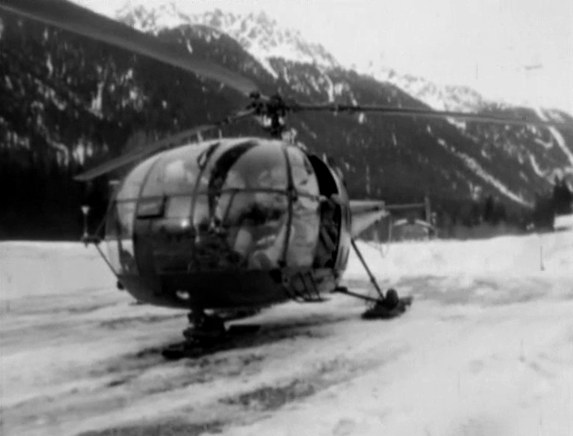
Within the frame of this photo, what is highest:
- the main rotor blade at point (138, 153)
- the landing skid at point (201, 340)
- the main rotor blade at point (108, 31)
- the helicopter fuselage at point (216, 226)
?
the main rotor blade at point (108, 31)

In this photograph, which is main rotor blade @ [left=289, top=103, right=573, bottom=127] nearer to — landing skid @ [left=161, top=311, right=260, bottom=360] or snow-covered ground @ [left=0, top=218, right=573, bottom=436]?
snow-covered ground @ [left=0, top=218, right=573, bottom=436]

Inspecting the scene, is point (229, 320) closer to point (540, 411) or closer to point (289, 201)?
point (289, 201)

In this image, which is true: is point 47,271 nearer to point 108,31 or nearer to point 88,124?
point 108,31

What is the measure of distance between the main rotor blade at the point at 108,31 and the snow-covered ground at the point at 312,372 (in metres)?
2.53

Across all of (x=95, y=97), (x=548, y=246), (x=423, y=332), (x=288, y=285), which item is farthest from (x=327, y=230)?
(x=95, y=97)

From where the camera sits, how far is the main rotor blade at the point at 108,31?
12.0 ft

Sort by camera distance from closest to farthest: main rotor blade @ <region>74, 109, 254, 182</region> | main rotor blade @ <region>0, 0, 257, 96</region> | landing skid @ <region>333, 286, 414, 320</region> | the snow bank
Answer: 1. main rotor blade @ <region>0, 0, 257, 96</region>
2. main rotor blade @ <region>74, 109, 254, 182</region>
3. landing skid @ <region>333, 286, 414, 320</region>
4. the snow bank

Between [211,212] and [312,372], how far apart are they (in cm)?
167

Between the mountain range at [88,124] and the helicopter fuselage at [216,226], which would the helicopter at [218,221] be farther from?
the mountain range at [88,124]

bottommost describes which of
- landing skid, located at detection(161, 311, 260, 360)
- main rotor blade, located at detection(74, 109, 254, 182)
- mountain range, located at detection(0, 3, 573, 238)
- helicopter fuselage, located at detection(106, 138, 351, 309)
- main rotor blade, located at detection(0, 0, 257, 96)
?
landing skid, located at detection(161, 311, 260, 360)

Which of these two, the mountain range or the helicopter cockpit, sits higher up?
the mountain range

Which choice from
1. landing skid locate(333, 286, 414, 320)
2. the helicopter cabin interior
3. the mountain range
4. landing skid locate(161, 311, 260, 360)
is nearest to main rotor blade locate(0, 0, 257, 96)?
the helicopter cabin interior

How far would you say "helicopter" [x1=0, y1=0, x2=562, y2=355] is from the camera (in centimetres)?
632

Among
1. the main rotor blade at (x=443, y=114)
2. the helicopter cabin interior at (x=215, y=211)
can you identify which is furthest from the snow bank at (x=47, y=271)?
the main rotor blade at (x=443, y=114)
